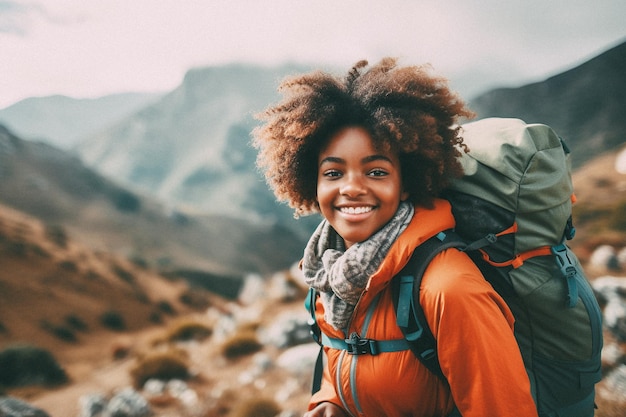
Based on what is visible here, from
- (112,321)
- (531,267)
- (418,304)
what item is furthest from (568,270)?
(112,321)

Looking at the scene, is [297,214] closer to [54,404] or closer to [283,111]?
[283,111]

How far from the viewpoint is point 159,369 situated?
6852mm

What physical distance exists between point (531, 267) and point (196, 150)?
501 ft

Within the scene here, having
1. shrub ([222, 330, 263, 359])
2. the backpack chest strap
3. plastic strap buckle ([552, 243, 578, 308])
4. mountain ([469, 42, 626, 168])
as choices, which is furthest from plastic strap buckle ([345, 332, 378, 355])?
mountain ([469, 42, 626, 168])

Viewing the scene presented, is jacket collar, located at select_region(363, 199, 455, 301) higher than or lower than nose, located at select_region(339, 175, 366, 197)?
lower

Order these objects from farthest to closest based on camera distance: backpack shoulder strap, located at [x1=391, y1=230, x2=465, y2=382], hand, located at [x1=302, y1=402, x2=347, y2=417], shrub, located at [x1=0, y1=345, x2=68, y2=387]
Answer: shrub, located at [x1=0, y1=345, x2=68, y2=387]
hand, located at [x1=302, y1=402, x2=347, y2=417]
backpack shoulder strap, located at [x1=391, y1=230, x2=465, y2=382]

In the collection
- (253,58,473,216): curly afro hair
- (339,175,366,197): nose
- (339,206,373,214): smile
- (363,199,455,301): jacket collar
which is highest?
(253,58,473,216): curly afro hair

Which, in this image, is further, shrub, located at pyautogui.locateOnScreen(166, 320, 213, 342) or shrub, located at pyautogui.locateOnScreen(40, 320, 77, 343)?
shrub, located at pyautogui.locateOnScreen(40, 320, 77, 343)

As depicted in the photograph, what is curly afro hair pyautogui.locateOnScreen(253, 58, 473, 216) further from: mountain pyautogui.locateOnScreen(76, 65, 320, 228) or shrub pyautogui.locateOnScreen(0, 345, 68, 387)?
mountain pyautogui.locateOnScreen(76, 65, 320, 228)

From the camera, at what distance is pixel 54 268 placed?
1817 centimetres

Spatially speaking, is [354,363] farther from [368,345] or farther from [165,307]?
[165,307]

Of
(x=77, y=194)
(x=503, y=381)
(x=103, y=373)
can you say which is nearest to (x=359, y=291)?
(x=503, y=381)

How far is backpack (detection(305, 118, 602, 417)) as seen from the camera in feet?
4.45

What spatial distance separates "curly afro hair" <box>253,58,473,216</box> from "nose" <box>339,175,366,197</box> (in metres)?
0.17
